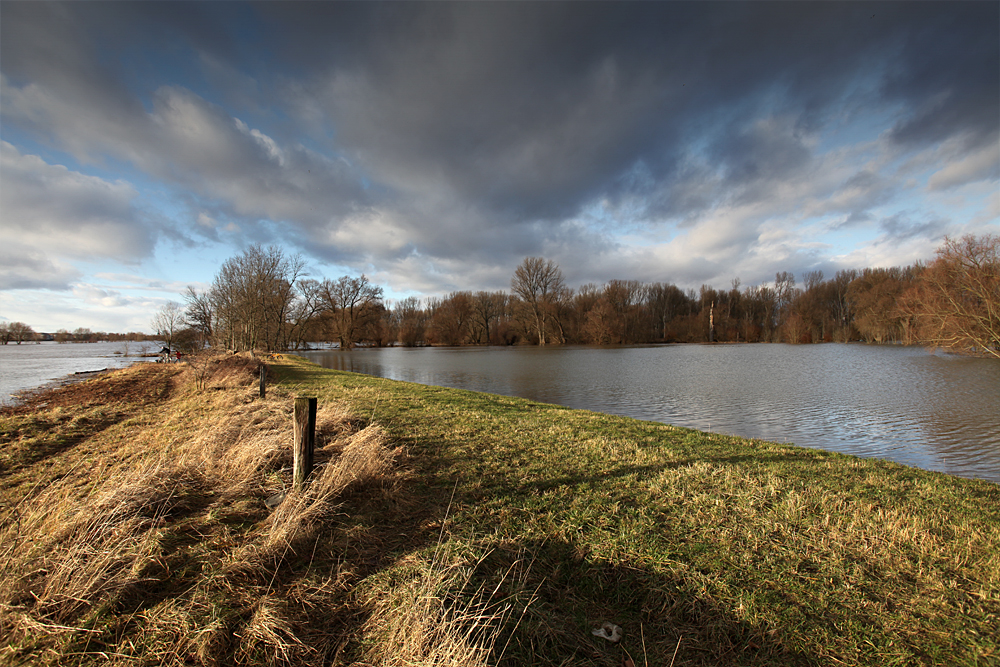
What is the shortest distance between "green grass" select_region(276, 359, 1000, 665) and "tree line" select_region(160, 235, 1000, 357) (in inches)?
1139

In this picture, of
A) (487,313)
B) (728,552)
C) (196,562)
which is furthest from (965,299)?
(487,313)

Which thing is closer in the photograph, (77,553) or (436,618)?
(436,618)

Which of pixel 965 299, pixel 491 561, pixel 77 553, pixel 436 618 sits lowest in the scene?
pixel 491 561

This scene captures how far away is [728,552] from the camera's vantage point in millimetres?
3143

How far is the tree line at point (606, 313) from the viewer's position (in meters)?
24.7

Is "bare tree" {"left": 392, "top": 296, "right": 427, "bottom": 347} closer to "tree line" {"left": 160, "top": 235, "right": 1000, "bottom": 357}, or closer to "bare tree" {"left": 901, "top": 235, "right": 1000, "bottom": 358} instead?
"tree line" {"left": 160, "top": 235, "right": 1000, "bottom": 357}

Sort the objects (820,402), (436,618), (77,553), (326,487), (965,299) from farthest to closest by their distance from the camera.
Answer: (965,299), (820,402), (326,487), (77,553), (436,618)

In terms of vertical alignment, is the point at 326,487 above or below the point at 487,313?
below

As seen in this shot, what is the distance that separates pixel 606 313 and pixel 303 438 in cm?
6449

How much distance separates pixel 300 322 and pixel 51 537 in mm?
56785

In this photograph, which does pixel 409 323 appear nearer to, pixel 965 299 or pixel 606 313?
pixel 606 313

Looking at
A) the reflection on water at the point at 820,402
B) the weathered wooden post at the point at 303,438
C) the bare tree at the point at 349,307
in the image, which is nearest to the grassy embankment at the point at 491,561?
the weathered wooden post at the point at 303,438

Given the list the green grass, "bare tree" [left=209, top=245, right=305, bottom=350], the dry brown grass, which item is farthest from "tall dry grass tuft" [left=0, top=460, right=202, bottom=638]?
"bare tree" [left=209, top=245, right=305, bottom=350]

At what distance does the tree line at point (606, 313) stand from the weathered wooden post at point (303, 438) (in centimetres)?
3208
